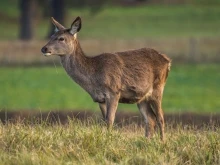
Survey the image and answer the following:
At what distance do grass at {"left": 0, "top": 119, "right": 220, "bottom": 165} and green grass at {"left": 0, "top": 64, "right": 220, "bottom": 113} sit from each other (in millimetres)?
11149

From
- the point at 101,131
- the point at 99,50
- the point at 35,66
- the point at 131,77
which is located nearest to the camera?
the point at 101,131

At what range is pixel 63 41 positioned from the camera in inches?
582

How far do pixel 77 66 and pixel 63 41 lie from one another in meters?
0.55

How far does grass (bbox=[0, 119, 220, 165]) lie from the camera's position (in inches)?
459

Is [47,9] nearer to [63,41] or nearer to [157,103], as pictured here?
[157,103]

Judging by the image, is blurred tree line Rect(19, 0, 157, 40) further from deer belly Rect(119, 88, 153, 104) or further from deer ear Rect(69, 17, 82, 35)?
deer ear Rect(69, 17, 82, 35)

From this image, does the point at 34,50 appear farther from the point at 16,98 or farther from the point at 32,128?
the point at 32,128

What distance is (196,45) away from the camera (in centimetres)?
4312

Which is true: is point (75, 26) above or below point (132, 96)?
above

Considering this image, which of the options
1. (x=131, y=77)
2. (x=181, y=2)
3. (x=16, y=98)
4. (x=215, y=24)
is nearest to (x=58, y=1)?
(x=215, y=24)

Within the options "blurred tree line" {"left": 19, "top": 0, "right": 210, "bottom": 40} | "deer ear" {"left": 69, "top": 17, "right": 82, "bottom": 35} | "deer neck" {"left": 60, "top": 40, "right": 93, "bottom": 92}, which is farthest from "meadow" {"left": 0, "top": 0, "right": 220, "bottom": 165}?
"blurred tree line" {"left": 19, "top": 0, "right": 210, "bottom": 40}

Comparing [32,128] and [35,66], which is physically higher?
[32,128]

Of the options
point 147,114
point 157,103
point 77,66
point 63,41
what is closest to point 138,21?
point 147,114

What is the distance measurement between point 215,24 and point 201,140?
2177 inches
